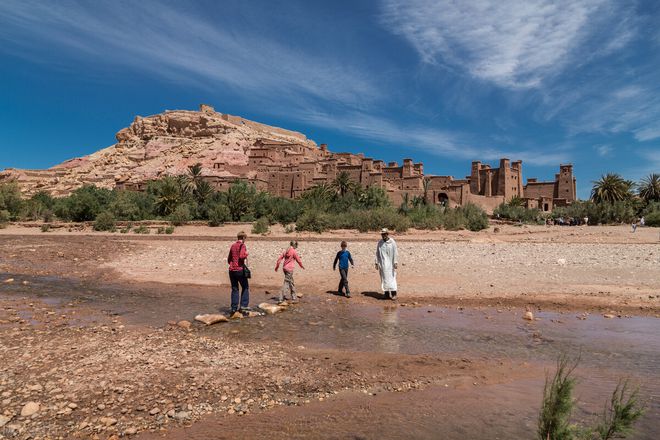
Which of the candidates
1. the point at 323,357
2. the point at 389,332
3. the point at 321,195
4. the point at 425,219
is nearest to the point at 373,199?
the point at 321,195

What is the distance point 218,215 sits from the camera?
36281 millimetres

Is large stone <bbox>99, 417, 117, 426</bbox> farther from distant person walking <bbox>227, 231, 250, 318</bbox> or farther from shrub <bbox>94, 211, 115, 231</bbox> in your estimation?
shrub <bbox>94, 211, 115, 231</bbox>

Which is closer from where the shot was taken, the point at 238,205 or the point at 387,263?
the point at 387,263

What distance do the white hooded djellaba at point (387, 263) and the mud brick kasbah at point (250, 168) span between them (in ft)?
141

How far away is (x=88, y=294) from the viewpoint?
35.7 feet

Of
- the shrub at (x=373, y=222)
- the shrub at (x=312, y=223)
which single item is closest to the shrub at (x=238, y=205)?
the shrub at (x=312, y=223)

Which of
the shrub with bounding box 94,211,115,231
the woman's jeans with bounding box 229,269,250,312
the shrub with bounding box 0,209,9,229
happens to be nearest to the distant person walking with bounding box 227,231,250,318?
the woman's jeans with bounding box 229,269,250,312

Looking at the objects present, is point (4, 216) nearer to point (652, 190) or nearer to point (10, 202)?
point (10, 202)

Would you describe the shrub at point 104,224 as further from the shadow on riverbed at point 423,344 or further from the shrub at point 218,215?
the shadow on riverbed at point 423,344

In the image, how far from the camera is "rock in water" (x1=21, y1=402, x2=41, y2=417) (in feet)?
12.8

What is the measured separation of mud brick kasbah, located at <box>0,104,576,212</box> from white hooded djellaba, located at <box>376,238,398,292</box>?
42932mm

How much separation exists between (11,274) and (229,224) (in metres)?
22.6

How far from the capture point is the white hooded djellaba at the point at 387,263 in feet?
33.6

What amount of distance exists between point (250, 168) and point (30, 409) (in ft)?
197
